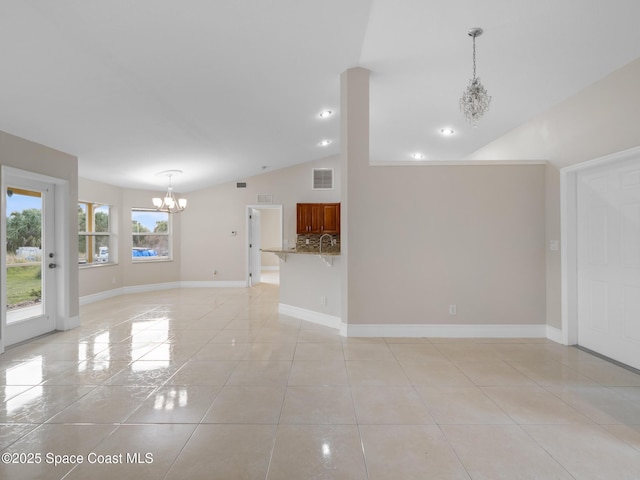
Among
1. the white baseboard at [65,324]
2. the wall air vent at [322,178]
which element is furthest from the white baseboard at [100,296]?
the wall air vent at [322,178]

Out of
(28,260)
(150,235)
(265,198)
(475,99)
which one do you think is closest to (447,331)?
(475,99)

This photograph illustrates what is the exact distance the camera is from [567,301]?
12.3 feet

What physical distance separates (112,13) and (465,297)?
14.4 ft

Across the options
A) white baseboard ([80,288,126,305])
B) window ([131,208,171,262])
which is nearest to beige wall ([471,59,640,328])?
white baseboard ([80,288,126,305])

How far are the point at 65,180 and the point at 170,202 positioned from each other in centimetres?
297

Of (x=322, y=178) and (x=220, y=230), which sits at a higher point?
(x=322, y=178)

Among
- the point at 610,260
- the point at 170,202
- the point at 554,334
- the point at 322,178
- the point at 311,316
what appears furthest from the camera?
the point at 322,178

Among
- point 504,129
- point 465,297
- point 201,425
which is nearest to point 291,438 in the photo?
point 201,425

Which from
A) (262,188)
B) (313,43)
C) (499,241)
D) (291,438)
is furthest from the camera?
(262,188)

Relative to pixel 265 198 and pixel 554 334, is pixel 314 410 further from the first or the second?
pixel 265 198

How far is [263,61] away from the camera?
3449 millimetres

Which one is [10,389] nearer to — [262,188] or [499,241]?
[499,241]

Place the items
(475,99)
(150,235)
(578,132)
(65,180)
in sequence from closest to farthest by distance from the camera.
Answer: (475,99) → (578,132) → (65,180) → (150,235)

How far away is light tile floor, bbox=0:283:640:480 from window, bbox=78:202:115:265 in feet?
9.70
